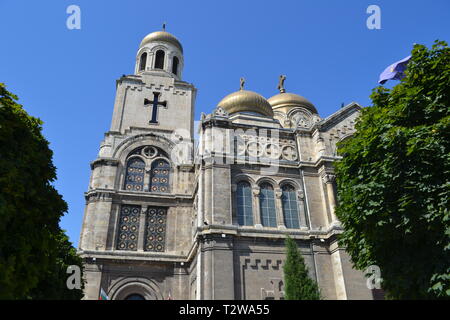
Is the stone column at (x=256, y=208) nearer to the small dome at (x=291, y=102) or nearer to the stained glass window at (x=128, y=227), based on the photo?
the stained glass window at (x=128, y=227)

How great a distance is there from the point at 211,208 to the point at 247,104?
1344 cm

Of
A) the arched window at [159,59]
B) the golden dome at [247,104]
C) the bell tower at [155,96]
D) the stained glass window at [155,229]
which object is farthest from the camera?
the arched window at [159,59]

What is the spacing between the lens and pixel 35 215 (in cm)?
1056

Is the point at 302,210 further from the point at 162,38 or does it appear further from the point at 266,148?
the point at 162,38

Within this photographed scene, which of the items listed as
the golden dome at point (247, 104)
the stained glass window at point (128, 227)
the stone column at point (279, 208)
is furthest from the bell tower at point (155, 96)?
the stone column at point (279, 208)

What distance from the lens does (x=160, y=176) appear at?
27219 mm

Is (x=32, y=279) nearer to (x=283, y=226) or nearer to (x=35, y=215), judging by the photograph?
(x=35, y=215)

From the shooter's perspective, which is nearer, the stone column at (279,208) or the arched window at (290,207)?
the stone column at (279,208)

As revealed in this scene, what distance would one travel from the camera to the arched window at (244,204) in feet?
69.7

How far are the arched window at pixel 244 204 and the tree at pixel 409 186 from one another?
8264mm
